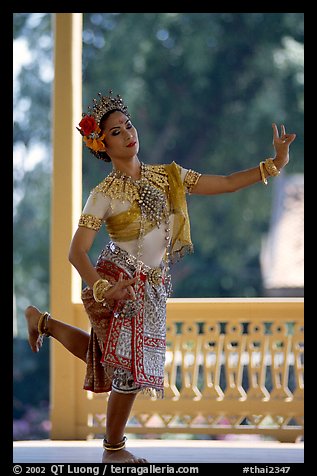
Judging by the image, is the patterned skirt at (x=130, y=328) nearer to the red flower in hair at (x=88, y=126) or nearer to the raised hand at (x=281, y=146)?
the red flower in hair at (x=88, y=126)

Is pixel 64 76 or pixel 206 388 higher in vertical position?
pixel 64 76

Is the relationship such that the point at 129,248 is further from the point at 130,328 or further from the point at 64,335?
the point at 64,335

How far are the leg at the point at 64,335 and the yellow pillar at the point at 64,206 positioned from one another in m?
1.36

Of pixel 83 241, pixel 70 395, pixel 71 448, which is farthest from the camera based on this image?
pixel 70 395

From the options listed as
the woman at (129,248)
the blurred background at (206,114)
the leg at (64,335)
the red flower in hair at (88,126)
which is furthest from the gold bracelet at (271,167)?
the blurred background at (206,114)

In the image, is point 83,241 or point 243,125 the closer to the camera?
point 83,241

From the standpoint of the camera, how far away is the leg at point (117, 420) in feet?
11.0

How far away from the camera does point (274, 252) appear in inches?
399

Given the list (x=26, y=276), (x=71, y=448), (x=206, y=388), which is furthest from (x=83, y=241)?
(x=26, y=276)

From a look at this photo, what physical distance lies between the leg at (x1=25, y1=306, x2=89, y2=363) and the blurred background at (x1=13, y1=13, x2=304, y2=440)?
671cm

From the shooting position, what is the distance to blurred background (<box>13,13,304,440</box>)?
10.3 m

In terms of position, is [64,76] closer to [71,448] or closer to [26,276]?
[71,448]

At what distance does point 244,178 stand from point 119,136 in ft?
1.53

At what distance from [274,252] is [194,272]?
0.90 m
